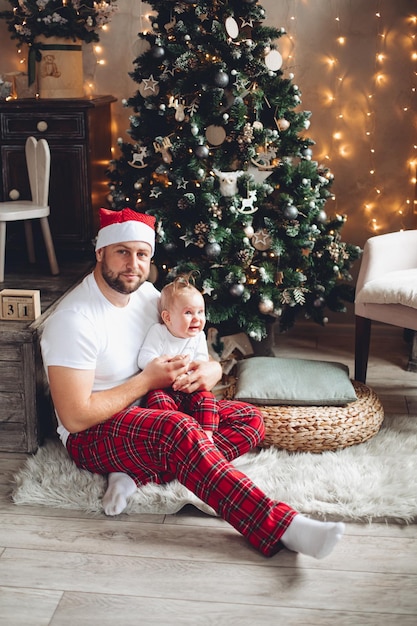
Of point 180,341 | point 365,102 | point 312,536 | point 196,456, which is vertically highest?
point 365,102

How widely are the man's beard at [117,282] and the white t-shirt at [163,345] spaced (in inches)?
7.4

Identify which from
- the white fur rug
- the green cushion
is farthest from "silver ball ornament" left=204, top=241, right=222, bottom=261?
the white fur rug

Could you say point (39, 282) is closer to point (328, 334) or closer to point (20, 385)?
point (20, 385)

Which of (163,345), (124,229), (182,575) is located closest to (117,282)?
(124,229)

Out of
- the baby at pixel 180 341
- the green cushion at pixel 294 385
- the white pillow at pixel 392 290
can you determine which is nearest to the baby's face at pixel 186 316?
the baby at pixel 180 341

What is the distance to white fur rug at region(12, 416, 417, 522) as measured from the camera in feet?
7.91

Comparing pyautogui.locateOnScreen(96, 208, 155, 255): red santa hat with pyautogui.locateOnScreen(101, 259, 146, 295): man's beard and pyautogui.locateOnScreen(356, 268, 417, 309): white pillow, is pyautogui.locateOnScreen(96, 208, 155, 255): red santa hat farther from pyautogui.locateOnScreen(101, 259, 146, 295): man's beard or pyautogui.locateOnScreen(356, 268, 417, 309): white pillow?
pyautogui.locateOnScreen(356, 268, 417, 309): white pillow

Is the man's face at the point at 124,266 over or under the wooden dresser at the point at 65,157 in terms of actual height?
under

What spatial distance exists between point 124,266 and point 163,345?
32 centimetres

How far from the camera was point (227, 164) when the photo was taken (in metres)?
3.38

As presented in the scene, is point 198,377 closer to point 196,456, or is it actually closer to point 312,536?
point 196,456

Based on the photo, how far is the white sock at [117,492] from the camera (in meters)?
2.38

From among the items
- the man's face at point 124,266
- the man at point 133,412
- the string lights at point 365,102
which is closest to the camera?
the man at point 133,412

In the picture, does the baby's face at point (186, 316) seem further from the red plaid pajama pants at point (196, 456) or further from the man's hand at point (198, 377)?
the red plaid pajama pants at point (196, 456)
